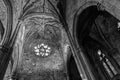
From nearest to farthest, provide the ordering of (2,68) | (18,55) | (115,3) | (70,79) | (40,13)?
(115,3) → (2,68) → (40,13) → (70,79) → (18,55)

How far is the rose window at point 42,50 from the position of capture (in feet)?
38.5

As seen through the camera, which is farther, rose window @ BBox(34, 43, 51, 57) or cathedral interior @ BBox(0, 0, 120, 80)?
rose window @ BBox(34, 43, 51, 57)

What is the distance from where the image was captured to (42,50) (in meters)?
11.9

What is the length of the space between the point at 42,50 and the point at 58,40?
2.02m

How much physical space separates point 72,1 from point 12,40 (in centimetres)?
562

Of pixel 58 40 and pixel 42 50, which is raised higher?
pixel 58 40

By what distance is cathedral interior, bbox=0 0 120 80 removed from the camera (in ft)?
23.2

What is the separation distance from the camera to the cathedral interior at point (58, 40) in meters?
7.08

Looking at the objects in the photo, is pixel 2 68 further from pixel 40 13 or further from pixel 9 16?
pixel 40 13

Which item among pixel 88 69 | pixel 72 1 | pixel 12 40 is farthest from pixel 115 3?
pixel 12 40

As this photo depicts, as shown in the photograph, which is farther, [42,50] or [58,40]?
[58,40]

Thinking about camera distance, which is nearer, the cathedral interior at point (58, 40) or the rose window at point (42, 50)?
the cathedral interior at point (58, 40)

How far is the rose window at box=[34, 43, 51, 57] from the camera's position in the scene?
1174cm

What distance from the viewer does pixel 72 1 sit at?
930 centimetres
